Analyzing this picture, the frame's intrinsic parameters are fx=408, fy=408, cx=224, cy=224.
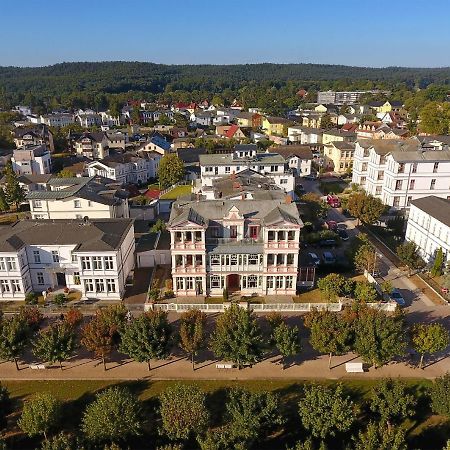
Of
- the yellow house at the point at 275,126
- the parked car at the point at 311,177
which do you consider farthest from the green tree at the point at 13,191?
the yellow house at the point at 275,126

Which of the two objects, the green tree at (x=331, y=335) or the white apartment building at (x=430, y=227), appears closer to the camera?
the green tree at (x=331, y=335)

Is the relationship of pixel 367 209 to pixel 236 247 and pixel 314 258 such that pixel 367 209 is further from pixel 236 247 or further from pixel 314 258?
pixel 236 247

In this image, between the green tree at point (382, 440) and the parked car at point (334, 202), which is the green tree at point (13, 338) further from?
the parked car at point (334, 202)

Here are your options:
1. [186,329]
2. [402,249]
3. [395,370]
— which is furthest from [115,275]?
[402,249]

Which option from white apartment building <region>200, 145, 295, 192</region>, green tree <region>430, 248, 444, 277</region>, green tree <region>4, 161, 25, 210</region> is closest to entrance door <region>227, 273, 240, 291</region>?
green tree <region>430, 248, 444, 277</region>

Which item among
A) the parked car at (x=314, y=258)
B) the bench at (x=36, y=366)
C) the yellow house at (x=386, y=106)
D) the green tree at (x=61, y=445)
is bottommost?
the bench at (x=36, y=366)

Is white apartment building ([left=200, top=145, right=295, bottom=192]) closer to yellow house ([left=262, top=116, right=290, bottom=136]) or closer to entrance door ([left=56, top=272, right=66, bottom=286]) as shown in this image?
entrance door ([left=56, top=272, right=66, bottom=286])

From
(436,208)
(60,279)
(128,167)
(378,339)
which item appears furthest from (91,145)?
(378,339)
